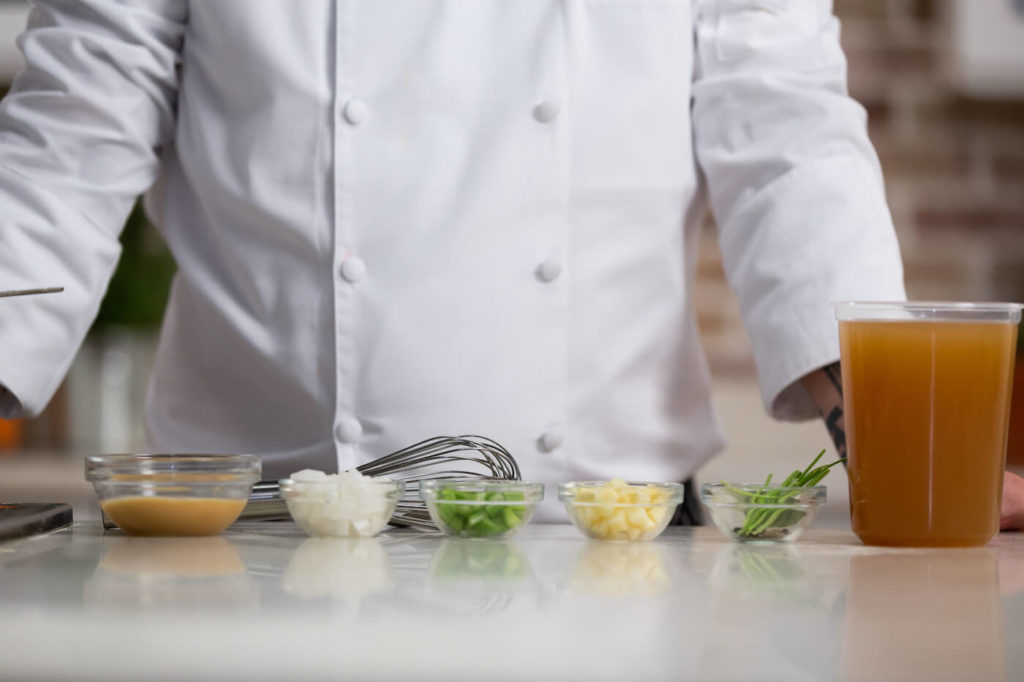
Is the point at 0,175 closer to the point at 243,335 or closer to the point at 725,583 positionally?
the point at 243,335

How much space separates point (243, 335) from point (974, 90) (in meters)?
1.59

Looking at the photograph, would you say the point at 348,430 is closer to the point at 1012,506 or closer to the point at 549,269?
the point at 549,269

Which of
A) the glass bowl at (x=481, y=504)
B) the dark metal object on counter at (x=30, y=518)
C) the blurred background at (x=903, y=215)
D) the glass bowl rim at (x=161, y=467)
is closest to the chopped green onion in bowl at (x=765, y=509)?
the glass bowl at (x=481, y=504)

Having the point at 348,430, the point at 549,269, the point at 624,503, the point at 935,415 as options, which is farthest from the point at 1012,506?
the point at 348,430

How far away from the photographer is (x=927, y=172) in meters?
2.16

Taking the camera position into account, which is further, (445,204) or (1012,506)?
(445,204)

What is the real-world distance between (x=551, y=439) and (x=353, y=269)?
225mm

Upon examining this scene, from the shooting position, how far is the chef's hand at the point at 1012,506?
2.36 ft

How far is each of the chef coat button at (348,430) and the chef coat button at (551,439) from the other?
158mm

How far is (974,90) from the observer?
204 centimetres

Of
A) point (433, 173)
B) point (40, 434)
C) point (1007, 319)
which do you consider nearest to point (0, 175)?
point (433, 173)

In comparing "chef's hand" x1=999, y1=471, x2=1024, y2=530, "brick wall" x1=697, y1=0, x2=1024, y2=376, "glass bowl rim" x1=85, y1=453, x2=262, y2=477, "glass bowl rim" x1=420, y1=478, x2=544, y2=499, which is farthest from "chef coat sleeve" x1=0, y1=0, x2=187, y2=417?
"brick wall" x1=697, y1=0, x2=1024, y2=376

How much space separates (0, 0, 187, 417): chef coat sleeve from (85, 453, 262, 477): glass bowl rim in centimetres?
34

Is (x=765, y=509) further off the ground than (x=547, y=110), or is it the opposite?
(x=547, y=110)
